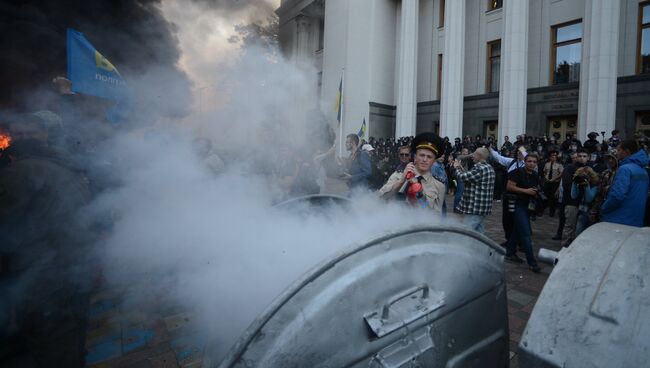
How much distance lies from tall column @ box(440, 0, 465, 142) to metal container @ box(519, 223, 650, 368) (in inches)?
651

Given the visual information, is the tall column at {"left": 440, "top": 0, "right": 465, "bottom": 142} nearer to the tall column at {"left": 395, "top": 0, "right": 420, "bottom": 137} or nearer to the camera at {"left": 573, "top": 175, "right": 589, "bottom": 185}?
the tall column at {"left": 395, "top": 0, "right": 420, "bottom": 137}

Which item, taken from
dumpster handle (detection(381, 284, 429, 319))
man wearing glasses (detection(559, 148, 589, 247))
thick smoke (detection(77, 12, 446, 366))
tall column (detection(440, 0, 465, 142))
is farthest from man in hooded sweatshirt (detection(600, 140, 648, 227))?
tall column (detection(440, 0, 465, 142))

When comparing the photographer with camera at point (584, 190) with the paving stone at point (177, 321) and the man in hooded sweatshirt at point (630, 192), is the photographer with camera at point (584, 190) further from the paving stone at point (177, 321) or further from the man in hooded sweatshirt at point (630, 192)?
the paving stone at point (177, 321)

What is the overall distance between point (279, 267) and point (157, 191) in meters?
1.59

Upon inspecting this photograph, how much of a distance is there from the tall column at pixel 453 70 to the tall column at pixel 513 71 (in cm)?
230

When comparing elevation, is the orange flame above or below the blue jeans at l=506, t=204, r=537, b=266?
above

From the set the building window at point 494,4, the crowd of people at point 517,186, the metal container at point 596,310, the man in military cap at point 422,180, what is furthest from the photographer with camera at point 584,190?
the building window at point 494,4

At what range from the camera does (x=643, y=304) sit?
3.47 ft

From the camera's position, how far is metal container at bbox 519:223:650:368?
102 cm

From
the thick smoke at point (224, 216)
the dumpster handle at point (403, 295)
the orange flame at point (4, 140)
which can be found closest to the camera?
the dumpster handle at point (403, 295)

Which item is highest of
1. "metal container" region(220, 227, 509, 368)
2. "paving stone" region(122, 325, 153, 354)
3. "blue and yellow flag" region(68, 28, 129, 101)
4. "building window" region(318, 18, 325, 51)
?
"building window" region(318, 18, 325, 51)

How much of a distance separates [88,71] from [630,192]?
19.2ft

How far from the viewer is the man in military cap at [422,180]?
105 inches

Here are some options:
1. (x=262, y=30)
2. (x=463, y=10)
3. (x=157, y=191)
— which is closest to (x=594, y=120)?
(x=463, y=10)
